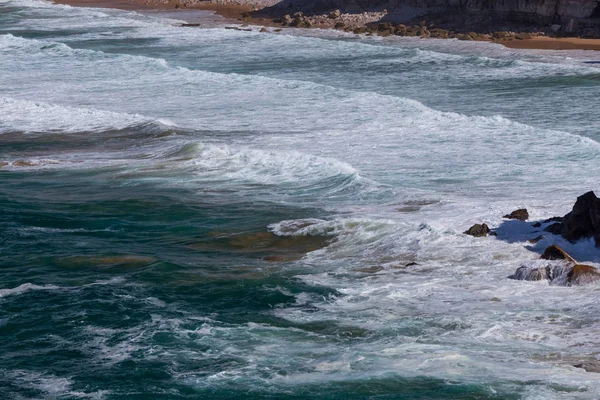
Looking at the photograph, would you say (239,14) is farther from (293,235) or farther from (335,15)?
(293,235)

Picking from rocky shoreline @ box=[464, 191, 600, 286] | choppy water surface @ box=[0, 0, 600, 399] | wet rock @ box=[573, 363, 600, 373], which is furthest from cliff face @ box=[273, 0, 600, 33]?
wet rock @ box=[573, 363, 600, 373]

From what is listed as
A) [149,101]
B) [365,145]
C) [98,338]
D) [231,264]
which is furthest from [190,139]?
[98,338]

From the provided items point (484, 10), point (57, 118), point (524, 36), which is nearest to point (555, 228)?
point (57, 118)

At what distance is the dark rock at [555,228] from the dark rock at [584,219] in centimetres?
30

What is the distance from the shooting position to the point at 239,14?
245 ft

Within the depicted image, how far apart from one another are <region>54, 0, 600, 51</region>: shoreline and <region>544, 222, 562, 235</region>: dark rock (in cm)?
2972

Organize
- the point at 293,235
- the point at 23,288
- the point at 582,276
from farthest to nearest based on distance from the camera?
the point at 293,235 < the point at 23,288 < the point at 582,276

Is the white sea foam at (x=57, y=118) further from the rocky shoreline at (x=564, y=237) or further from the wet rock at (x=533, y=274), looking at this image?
the wet rock at (x=533, y=274)

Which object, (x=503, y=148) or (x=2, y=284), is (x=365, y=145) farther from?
(x=2, y=284)

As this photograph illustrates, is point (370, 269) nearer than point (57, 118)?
Yes

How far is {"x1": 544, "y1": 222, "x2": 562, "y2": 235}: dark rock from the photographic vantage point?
2130 centimetres

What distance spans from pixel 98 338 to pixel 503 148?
52.2 feet

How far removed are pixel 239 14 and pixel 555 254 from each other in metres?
57.2

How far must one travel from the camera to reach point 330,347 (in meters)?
16.7
